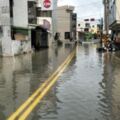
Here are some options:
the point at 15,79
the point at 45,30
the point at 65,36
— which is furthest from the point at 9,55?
the point at 65,36

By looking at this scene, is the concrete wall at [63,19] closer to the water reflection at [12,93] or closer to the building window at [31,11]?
the building window at [31,11]

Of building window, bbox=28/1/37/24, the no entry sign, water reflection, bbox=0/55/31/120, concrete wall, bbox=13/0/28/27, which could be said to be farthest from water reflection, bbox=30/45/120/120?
the no entry sign

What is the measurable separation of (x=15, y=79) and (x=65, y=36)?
138 m

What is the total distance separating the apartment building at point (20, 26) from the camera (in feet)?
135

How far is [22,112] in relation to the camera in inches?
406

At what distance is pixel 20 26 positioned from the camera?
53.6 meters

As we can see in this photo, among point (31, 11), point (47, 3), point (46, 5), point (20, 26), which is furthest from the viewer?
point (47, 3)

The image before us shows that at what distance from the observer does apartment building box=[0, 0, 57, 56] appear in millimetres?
41000

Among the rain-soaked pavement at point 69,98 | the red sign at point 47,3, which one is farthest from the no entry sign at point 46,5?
the rain-soaked pavement at point 69,98

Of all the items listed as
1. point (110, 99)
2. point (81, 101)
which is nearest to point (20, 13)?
point (110, 99)

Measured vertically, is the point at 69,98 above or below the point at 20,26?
below

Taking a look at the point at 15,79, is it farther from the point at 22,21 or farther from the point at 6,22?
the point at 22,21

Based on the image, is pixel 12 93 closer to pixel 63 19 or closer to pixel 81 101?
pixel 81 101

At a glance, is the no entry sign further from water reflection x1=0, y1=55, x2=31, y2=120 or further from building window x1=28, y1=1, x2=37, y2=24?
water reflection x1=0, y1=55, x2=31, y2=120
